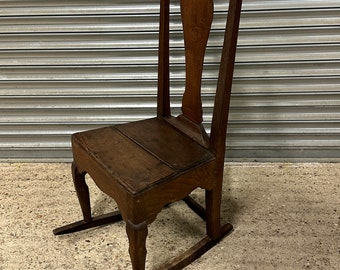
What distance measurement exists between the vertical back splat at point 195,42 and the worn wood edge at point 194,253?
52cm

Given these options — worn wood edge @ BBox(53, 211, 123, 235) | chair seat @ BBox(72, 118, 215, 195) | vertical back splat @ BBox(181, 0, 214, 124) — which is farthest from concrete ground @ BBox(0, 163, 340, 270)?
vertical back splat @ BBox(181, 0, 214, 124)

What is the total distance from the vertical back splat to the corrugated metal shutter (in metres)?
0.47

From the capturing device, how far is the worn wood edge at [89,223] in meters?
1.88

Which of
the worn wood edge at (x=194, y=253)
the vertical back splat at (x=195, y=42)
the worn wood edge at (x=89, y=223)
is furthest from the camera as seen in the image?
the worn wood edge at (x=89, y=223)

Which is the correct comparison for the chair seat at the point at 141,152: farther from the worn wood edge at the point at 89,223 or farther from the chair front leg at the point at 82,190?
the worn wood edge at the point at 89,223

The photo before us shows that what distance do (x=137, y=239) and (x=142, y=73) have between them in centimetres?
102

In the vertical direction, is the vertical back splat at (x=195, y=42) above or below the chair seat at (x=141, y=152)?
above

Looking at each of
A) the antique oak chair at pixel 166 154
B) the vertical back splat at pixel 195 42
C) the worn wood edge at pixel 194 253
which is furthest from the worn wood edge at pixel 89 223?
the vertical back splat at pixel 195 42

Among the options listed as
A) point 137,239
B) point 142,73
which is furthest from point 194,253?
point 142,73

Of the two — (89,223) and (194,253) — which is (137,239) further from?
(89,223)

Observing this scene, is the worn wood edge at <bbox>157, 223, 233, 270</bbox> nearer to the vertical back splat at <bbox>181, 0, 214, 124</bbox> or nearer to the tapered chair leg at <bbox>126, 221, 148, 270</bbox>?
the tapered chair leg at <bbox>126, 221, 148, 270</bbox>

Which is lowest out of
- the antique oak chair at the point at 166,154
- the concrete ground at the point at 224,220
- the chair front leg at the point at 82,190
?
the concrete ground at the point at 224,220

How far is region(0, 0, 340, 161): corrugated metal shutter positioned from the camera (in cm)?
204

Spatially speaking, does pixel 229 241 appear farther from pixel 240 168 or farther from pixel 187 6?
pixel 187 6
